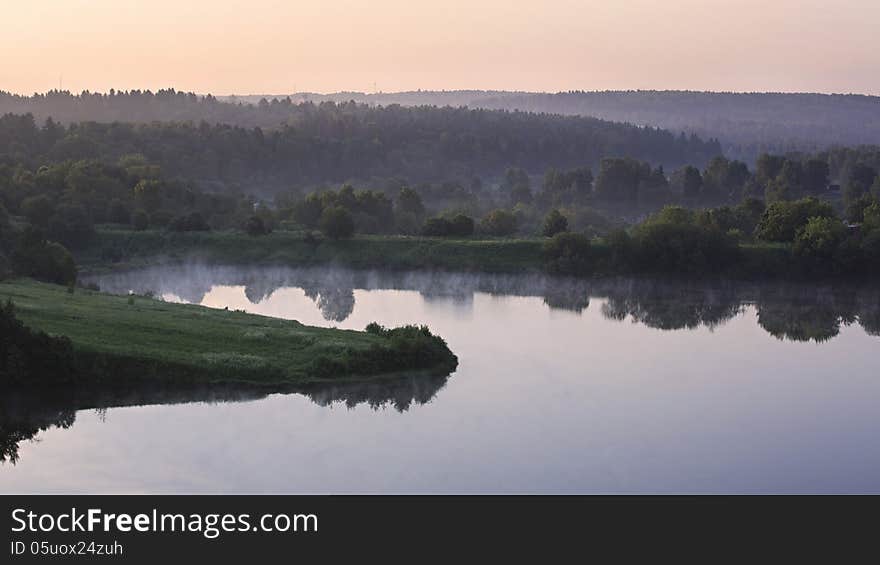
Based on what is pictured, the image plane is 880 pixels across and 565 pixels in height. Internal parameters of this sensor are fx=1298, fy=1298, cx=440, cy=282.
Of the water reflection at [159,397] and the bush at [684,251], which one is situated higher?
the water reflection at [159,397]

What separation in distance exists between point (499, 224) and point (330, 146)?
64.8 m

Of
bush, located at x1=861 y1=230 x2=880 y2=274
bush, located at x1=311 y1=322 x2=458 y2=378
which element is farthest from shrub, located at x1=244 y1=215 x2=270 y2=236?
bush, located at x1=311 y1=322 x2=458 y2=378

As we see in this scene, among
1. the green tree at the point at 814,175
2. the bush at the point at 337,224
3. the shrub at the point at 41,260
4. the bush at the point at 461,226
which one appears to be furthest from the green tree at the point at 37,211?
the green tree at the point at 814,175

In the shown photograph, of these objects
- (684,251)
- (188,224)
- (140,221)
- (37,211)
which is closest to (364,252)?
(188,224)

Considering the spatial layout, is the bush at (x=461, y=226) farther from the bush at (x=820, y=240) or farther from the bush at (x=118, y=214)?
the bush at (x=118, y=214)

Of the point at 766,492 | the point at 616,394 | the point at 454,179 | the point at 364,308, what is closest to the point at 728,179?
the point at 454,179

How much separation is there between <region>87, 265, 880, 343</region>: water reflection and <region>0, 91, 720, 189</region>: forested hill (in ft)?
115

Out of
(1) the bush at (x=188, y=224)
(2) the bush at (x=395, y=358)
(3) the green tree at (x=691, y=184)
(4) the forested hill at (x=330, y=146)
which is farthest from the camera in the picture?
(3) the green tree at (x=691, y=184)

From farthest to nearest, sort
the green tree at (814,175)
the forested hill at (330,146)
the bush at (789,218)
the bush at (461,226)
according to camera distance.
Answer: the green tree at (814,175), the forested hill at (330,146), the bush at (461,226), the bush at (789,218)

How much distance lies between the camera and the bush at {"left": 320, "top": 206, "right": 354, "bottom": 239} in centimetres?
7488

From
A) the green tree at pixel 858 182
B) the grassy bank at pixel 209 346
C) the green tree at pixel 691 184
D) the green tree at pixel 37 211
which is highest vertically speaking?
the grassy bank at pixel 209 346

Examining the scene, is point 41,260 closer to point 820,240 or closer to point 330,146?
point 820,240

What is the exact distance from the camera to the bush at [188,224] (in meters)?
76.2

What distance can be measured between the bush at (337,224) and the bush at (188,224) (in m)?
7.32
